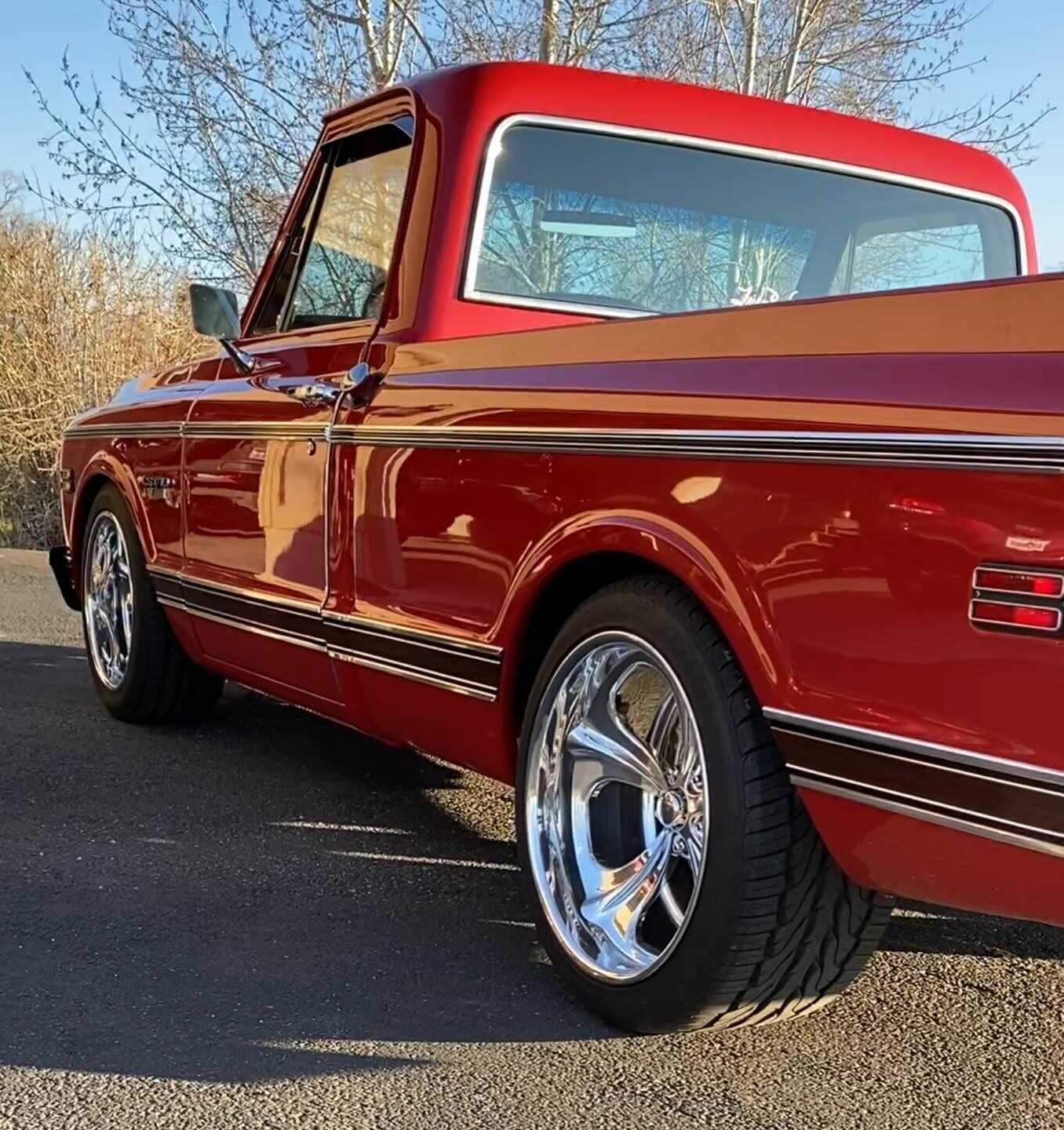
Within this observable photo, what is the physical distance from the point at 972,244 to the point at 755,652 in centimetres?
243

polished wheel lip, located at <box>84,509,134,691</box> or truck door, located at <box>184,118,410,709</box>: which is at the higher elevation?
truck door, located at <box>184,118,410,709</box>

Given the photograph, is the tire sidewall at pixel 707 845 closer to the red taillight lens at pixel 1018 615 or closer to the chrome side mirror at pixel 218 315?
the red taillight lens at pixel 1018 615

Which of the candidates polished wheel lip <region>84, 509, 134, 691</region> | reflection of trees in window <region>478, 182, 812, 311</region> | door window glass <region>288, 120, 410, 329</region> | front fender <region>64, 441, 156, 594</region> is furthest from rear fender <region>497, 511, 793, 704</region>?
polished wheel lip <region>84, 509, 134, 691</region>

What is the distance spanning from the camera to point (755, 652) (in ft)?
7.61

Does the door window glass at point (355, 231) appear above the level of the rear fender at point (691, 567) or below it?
above

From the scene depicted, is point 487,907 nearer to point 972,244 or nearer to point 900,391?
point 900,391

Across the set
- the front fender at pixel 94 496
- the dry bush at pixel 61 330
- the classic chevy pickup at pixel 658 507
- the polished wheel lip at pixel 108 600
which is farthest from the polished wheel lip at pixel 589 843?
the dry bush at pixel 61 330

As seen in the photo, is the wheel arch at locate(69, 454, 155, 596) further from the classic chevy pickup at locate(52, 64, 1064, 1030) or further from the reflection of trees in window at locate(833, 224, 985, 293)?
the reflection of trees in window at locate(833, 224, 985, 293)

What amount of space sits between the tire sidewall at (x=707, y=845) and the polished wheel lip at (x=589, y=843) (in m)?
0.02

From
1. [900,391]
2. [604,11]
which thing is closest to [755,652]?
[900,391]

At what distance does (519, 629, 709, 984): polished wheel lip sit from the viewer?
2562mm

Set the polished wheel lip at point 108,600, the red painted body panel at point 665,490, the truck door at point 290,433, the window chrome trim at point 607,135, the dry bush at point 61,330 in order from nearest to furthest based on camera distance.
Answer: the red painted body panel at point 665,490, the window chrome trim at point 607,135, the truck door at point 290,433, the polished wheel lip at point 108,600, the dry bush at point 61,330

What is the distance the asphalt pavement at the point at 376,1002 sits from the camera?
2379 millimetres

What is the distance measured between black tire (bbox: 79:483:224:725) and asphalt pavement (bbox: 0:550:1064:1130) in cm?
76
